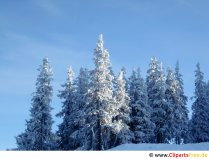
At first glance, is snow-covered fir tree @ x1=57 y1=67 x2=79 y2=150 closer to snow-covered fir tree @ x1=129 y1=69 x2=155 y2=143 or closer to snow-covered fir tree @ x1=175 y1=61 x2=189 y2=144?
snow-covered fir tree @ x1=129 y1=69 x2=155 y2=143

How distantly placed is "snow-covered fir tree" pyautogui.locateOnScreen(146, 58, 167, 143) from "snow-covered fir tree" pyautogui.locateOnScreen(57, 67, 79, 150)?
11.6 meters

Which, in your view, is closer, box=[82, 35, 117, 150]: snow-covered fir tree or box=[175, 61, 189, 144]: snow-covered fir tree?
box=[82, 35, 117, 150]: snow-covered fir tree

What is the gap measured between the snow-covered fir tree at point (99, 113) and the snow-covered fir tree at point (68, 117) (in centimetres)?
682

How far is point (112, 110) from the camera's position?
5788 cm

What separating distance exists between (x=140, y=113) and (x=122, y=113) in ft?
14.5

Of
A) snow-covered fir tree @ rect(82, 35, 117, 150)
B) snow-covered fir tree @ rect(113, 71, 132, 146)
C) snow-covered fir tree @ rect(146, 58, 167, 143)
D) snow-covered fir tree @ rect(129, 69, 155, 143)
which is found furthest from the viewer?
snow-covered fir tree @ rect(146, 58, 167, 143)

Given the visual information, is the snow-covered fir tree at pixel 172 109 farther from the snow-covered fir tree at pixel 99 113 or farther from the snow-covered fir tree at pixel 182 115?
the snow-covered fir tree at pixel 99 113

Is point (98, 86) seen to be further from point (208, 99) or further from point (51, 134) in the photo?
point (208, 99)

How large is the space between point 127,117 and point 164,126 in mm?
10441

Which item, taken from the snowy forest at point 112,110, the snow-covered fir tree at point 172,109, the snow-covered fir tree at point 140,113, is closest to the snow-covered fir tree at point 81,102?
the snowy forest at point 112,110

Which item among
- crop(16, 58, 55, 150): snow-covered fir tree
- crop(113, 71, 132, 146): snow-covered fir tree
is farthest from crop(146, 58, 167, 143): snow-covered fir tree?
crop(16, 58, 55, 150): snow-covered fir tree

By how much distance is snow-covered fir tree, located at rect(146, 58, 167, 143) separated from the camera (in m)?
68.5

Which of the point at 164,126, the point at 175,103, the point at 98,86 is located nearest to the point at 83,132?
the point at 98,86

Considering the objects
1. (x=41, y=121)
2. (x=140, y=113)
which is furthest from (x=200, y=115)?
(x=41, y=121)
